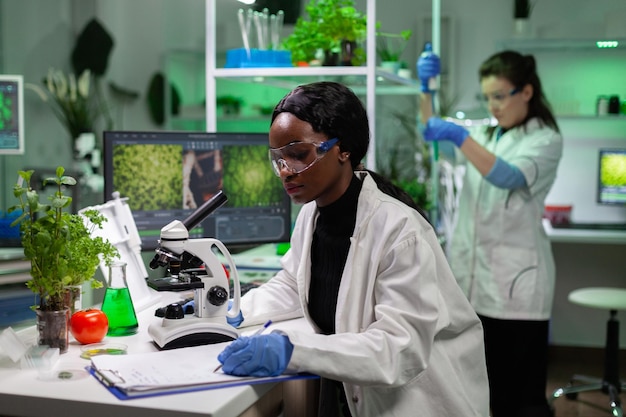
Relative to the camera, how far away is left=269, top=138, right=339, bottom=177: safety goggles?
1.55 meters

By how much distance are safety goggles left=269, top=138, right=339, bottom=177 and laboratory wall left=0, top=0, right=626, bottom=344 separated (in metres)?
2.40

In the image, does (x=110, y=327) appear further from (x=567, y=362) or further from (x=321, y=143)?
(x=567, y=362)

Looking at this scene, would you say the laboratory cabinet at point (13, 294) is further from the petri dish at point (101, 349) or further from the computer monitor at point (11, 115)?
the petri dish at point (101, 349)

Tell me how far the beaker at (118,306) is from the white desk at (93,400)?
260 millimetres

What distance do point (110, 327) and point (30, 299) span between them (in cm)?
142

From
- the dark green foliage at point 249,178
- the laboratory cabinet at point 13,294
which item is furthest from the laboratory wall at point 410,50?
the laboratory cabinet at point 13,294

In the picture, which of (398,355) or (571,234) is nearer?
(398,355)

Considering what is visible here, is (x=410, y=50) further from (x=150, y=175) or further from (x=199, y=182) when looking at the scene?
(x=150, y=175)

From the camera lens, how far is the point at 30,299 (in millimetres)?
2998

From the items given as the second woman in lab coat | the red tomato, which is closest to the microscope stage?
the red tomato

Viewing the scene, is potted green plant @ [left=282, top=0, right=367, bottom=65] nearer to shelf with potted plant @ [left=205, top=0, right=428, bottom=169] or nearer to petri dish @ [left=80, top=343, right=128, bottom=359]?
shelf with potted plant @ [left=205, top=0, right=428, bottom=169]

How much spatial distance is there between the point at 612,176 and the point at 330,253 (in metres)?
3.45

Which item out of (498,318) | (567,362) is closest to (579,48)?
(567,362)

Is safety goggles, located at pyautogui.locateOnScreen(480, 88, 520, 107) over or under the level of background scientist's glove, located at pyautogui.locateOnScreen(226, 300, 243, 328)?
over
